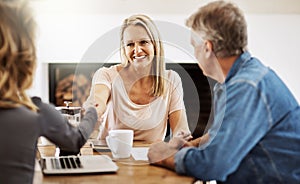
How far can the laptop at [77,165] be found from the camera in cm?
133

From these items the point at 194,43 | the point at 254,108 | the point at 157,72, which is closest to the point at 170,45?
the point at 157,72

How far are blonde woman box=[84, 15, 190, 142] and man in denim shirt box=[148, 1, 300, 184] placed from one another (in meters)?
0.57

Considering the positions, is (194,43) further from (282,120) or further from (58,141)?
(58,141)

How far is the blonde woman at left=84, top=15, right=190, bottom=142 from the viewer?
2059 mm

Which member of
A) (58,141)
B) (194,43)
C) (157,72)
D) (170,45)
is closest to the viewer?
(58,141)

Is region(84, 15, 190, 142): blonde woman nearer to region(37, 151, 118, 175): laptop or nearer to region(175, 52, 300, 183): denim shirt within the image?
region(37, 151, 118, 175): laptop

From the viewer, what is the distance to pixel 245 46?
1461mm

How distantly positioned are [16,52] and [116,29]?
2721mm

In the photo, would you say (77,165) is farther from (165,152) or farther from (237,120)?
(237,120)

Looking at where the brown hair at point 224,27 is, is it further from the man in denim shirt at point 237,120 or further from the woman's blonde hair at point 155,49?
the woman's blonde hair at point 155,49

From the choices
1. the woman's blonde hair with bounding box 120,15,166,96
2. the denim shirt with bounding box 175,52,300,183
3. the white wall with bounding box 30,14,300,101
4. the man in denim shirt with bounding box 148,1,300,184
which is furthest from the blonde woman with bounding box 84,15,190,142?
the white wall with bounding box 30,14,300,101

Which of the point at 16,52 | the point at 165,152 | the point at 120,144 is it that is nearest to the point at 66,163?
the point at 120,144

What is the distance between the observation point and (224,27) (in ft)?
4.66

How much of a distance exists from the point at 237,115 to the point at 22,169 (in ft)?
2.03
